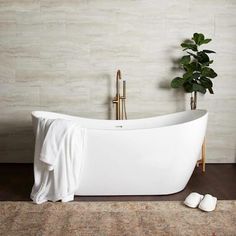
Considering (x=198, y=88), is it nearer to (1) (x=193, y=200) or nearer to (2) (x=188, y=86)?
(2) (x=188, y=86)

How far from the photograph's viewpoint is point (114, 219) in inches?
104

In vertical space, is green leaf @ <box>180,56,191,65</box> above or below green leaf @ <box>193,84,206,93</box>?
above

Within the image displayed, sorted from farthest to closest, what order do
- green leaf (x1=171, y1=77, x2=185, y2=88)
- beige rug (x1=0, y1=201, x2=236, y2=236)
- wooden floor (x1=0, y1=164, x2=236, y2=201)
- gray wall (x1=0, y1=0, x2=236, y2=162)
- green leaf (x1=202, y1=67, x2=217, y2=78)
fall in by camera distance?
gray wall (x1=0, y1=0, x2=236, y2=162) → green leaf (x1=171, y1=77, x2=185, y2=88) → green leaf (x1=202, y1=67, x2=217, y2=78) → wooden floor (x1=0, y1=164, x2=236, y2=201) → beige rug (x1=0, y1=201, x2=236, y2=236)

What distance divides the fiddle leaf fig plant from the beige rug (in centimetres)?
134

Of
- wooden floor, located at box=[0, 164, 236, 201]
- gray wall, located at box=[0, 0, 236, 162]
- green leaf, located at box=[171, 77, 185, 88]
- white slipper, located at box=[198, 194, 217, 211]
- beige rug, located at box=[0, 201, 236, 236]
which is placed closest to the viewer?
beige rug, located at box=[0, 201, 236, 236]

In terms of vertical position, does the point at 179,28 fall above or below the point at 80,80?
above

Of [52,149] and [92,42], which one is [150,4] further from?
[52,149]

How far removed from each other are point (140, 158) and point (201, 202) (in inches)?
23.8

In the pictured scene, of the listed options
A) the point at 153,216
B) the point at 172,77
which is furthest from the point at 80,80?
the point at 153,216

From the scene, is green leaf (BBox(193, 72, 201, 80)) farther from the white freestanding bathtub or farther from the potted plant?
the white freestanding bathtub

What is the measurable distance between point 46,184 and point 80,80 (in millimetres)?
1483

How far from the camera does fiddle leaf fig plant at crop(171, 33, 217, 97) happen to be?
3.77 meters

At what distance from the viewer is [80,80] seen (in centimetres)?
408

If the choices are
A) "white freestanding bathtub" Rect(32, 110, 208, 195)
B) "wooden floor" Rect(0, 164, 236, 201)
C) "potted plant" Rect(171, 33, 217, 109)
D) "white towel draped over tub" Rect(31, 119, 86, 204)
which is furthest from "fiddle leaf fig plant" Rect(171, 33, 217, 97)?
"white towel draped over tub" Rect(31, 119, 86, 204)
